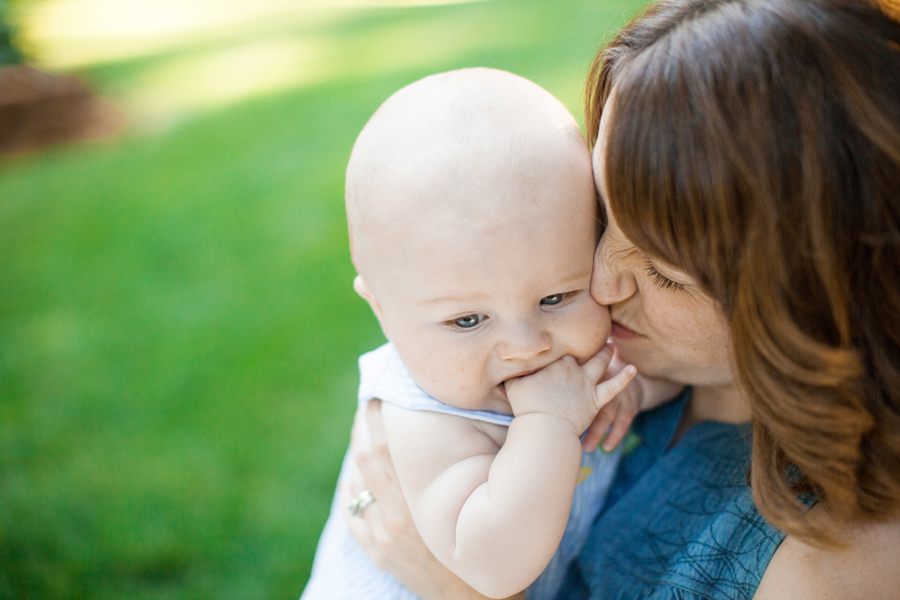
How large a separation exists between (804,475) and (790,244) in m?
0.44

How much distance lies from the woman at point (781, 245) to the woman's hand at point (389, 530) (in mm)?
470

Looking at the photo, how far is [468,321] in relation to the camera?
1362mm

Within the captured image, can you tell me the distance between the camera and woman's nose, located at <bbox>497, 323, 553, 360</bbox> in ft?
4.31

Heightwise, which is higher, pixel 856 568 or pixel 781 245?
pixel 781 245

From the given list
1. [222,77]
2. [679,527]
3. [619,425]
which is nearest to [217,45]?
[222,77]

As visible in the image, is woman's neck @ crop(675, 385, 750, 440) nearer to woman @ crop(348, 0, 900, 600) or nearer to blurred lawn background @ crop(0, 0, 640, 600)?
woman @ crop(348, 0, 900, 600)

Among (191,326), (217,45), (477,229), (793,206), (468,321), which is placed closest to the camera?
(793,206)

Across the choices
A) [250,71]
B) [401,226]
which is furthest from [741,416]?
[250,71]

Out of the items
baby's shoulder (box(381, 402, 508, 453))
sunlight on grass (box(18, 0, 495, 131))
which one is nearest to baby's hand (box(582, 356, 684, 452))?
baby's shoulder (box(381, 402, 508, 453))

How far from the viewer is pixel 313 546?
111 inches

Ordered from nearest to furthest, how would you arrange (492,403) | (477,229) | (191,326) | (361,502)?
(477,229)
(492,403)
(361,502)
(191,326)

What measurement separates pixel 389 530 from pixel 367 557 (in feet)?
0.66

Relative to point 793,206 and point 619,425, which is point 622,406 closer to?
point 619,425

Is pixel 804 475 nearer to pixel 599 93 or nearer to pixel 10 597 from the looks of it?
pixel 599 93
